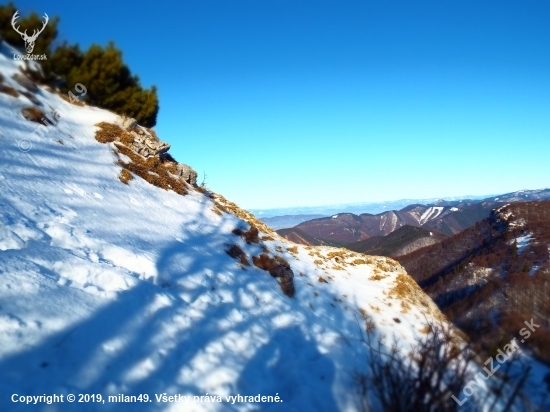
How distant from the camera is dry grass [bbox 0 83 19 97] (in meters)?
14.9

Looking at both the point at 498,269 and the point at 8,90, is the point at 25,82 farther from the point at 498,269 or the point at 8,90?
the point at 498,269

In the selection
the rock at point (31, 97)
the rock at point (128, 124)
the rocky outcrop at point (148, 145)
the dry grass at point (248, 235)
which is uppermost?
the rock at point (31, 97)

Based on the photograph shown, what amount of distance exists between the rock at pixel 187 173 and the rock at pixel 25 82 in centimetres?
796

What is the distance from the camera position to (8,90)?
49.4ft

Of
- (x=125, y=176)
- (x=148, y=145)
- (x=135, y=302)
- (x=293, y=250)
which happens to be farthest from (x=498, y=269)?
(x=135, y=302)

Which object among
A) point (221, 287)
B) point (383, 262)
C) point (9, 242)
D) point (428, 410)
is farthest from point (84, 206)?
point (383, 262)

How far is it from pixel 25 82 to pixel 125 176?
25.3 feet

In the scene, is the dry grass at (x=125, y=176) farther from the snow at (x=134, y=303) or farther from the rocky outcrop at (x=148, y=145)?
the rocky outcrop at (x=148, y=145)

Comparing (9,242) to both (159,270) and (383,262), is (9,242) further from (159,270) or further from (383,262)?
(383,262)

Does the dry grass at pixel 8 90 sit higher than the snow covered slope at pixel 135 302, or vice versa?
the dry grass at pixel 8 90

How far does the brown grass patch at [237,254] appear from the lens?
14066 millimetres

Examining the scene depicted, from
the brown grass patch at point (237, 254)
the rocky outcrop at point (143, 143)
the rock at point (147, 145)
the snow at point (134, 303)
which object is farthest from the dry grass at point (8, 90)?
the brown grass patch at point (237, 254)

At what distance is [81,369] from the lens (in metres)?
5.30

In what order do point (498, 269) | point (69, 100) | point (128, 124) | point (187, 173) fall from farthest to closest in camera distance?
point (498, 269), point (187, 173), point (128, 124), point (69, 100)
